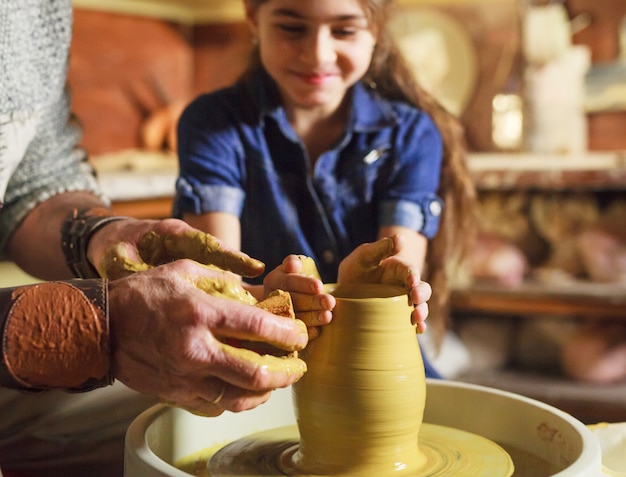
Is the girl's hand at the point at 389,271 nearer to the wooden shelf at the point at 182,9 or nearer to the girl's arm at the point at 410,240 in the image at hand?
the girl's arm at the point at 410,240

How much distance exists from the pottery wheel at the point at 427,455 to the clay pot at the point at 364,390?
4 centimetres

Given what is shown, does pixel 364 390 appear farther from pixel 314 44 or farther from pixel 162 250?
pixel 314 44

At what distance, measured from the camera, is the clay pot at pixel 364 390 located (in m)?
0.86

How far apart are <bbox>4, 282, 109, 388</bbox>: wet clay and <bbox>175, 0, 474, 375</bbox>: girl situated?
635 mm

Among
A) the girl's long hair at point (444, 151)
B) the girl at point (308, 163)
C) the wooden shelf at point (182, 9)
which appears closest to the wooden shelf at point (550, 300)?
the girl's long hair at point (444, 151)

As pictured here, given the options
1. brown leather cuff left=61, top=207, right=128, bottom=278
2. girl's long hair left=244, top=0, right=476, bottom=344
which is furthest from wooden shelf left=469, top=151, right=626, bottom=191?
brown leather cuff left=61, top=207, right=128, bottom=278

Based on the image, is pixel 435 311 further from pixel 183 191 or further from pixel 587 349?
pixel 587 349

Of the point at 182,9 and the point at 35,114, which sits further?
the point at 182,9

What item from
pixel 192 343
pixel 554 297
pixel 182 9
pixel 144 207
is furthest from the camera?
pixel 182 9

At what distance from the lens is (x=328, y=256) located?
57.8 inches

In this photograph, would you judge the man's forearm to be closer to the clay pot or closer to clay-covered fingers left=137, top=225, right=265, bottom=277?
clay-covered fingers left=137, top=225, right=265, bottom=277

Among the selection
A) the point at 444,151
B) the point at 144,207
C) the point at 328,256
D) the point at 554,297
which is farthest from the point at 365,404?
the point at 554,297

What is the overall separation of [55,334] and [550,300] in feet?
6.54

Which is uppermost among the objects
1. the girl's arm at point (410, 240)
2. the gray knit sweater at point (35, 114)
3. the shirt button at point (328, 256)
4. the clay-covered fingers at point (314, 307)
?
the gray knit sweater at point (35, 114)
